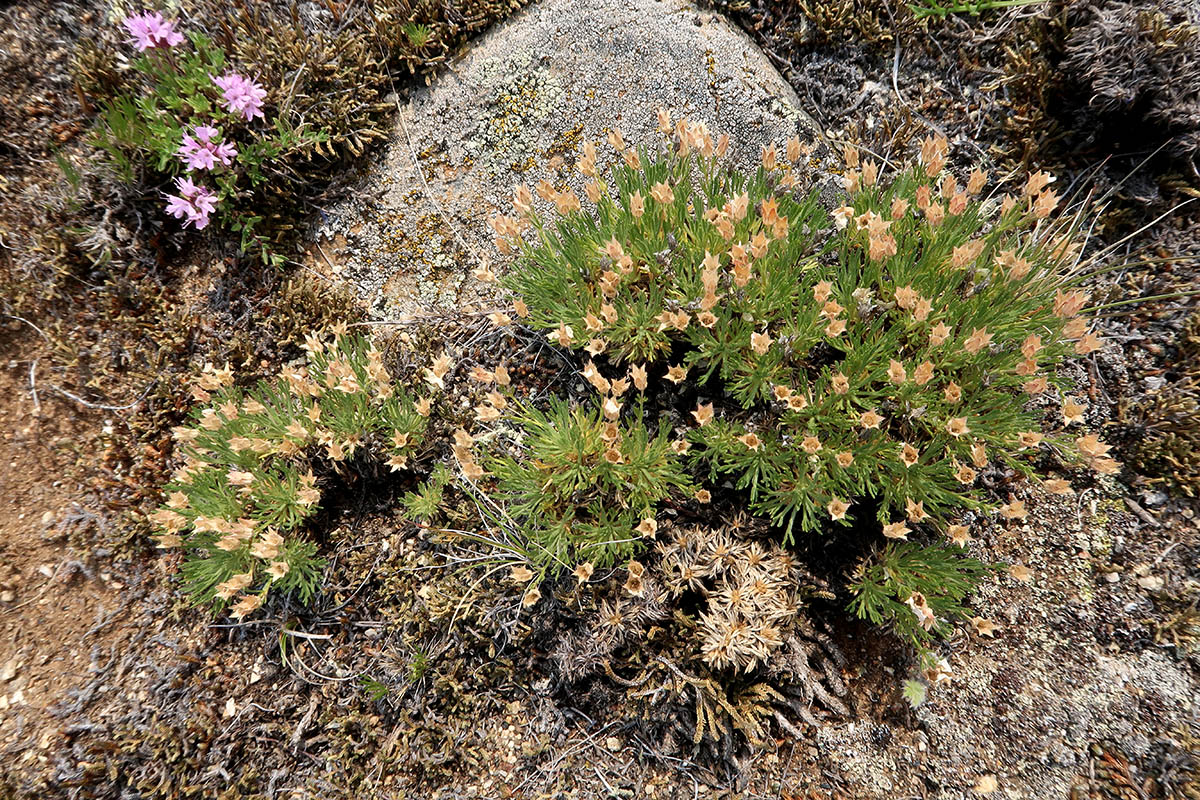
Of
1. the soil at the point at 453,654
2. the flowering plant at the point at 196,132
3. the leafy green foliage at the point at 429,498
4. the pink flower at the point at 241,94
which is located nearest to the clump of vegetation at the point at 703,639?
the soil at the point at 453,654

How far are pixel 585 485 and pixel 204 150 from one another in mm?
2912

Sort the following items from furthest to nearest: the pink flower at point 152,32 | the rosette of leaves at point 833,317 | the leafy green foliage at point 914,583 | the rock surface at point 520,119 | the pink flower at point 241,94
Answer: the rock surface at point 520,119 → the pink flower at point 241,94 → the pink flower at point 152,32 → the leafy green foliage at point 914,583 → the rosette of leaves at point 833,317

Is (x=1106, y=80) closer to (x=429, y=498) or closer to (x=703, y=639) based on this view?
(x=703, y=639)

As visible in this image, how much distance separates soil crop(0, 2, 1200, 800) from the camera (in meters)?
3.30

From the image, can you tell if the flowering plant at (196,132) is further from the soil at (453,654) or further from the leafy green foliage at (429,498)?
the leafy green foliage at (429,498)

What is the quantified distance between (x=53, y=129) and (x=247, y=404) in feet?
7.66

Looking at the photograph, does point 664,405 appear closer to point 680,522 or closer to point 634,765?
point 680,522

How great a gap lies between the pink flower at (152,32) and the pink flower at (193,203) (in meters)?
0.74

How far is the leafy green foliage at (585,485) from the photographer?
3182mm

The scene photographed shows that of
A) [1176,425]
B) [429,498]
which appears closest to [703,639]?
[429,498]

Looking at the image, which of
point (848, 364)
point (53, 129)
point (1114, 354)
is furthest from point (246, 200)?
point (1114, 354)

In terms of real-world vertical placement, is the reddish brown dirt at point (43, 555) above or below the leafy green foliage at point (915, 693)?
above

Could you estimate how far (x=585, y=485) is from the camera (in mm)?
3254

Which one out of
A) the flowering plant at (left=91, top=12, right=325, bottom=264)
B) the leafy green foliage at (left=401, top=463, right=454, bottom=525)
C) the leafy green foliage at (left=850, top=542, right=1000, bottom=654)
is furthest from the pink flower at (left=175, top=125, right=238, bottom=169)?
the leafy green foliage at (left=850, top=542, right=1000, bottom=654)
